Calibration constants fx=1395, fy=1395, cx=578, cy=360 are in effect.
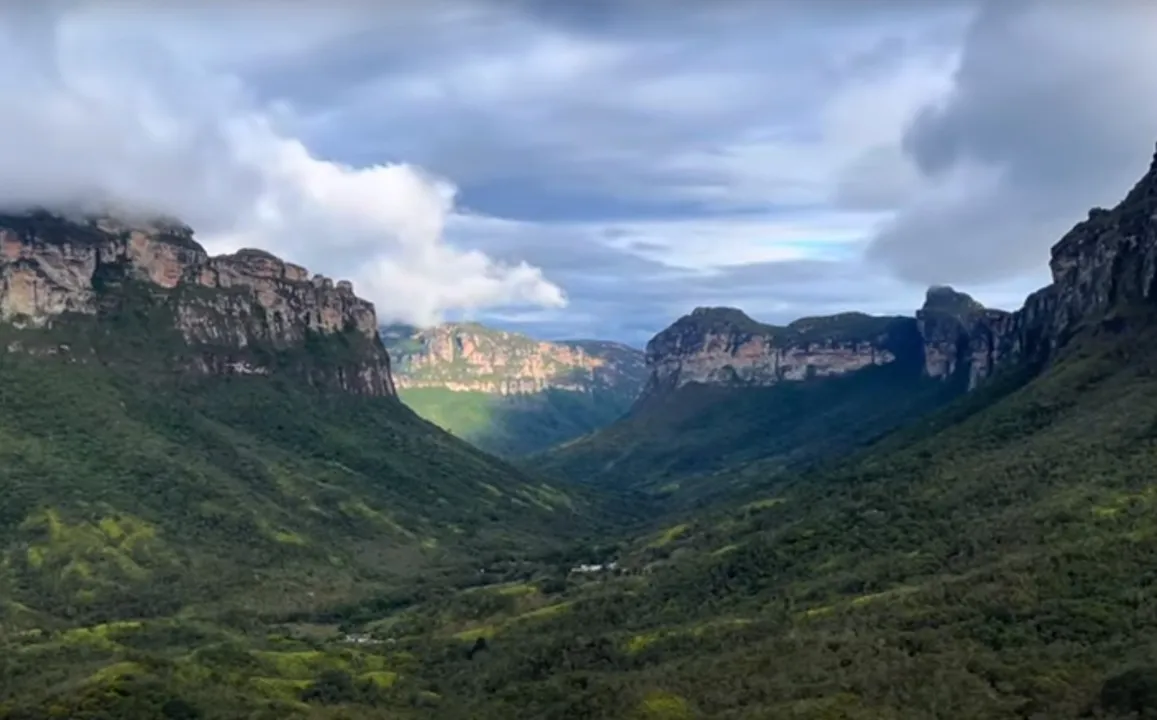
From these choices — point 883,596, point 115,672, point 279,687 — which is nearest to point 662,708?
point 883,596

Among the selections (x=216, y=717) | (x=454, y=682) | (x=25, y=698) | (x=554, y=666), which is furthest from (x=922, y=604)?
(x=25, y=698)

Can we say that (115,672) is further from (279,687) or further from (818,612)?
(818,612)

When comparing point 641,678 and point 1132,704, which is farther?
point 641,678

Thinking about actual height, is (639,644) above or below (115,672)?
below

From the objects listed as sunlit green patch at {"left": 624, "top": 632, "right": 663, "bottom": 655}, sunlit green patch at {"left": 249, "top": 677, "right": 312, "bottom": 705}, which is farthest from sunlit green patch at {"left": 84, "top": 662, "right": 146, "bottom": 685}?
sunlit green patch at {"left": 624, "top": 632, "right": 663, "bottom": 655}

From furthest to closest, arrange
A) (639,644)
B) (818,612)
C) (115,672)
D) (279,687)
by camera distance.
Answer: (639,644) < (279,687) < (818,612) < (115,672)

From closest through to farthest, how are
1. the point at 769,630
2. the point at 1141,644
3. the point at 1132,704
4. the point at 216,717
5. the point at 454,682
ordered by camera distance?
the point at 1132,704, the point at 1141,644, the point at 216,717, the point at 769,630, the point at 454,682

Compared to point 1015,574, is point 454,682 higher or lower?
lower

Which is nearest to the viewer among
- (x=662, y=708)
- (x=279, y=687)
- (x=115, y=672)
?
(x=662, y=708)

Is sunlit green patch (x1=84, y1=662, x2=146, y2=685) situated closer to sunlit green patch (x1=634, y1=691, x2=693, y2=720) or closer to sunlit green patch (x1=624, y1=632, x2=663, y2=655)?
sunlit green patch (x1=634, y1=691, x2=693, y2=720)

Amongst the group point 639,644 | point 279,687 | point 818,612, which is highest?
point 818,612

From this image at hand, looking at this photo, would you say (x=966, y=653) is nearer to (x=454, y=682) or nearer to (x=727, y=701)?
(x=727, y=701)
